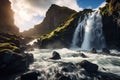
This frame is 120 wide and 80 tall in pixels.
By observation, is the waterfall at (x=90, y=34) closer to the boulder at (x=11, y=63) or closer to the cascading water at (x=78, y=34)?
the cascading water at (x=78, y=34)

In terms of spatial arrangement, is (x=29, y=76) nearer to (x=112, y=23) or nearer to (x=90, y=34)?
(x=112, y=23)

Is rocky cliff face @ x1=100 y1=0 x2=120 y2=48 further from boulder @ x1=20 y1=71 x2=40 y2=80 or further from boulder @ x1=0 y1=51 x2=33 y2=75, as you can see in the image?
boulder @ x1=20 y1=71 x2=40 y2=80

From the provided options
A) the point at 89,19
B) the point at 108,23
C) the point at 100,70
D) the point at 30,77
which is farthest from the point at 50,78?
the point at 89,19

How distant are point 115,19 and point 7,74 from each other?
6324 centimetres

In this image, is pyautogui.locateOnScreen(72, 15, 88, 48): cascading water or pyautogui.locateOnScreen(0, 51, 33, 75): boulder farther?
pyautogui.locateOnScreen(72, 15, 88, 48): cascading water

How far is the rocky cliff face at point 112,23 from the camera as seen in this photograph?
3410 inches

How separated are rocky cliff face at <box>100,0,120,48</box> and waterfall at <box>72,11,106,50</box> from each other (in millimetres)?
2376

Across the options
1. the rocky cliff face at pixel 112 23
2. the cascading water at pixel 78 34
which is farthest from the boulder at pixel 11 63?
the cascading water at pixel 78 34

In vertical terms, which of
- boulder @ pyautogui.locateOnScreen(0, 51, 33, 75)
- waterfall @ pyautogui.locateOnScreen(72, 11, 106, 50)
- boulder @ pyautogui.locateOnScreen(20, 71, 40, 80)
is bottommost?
boulder @ pyautogui.locateOnScreen(20, 71, 40, 80)

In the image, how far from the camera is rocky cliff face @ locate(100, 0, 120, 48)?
86.6 meters

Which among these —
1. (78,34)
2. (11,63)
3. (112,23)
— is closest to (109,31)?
(112,23)

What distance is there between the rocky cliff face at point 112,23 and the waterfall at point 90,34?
2.38 m

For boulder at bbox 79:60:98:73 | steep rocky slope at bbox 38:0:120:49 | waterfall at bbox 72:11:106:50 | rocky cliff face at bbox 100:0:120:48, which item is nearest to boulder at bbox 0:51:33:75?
boulder at bbox 79:60:98:73

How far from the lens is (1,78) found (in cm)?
3516
